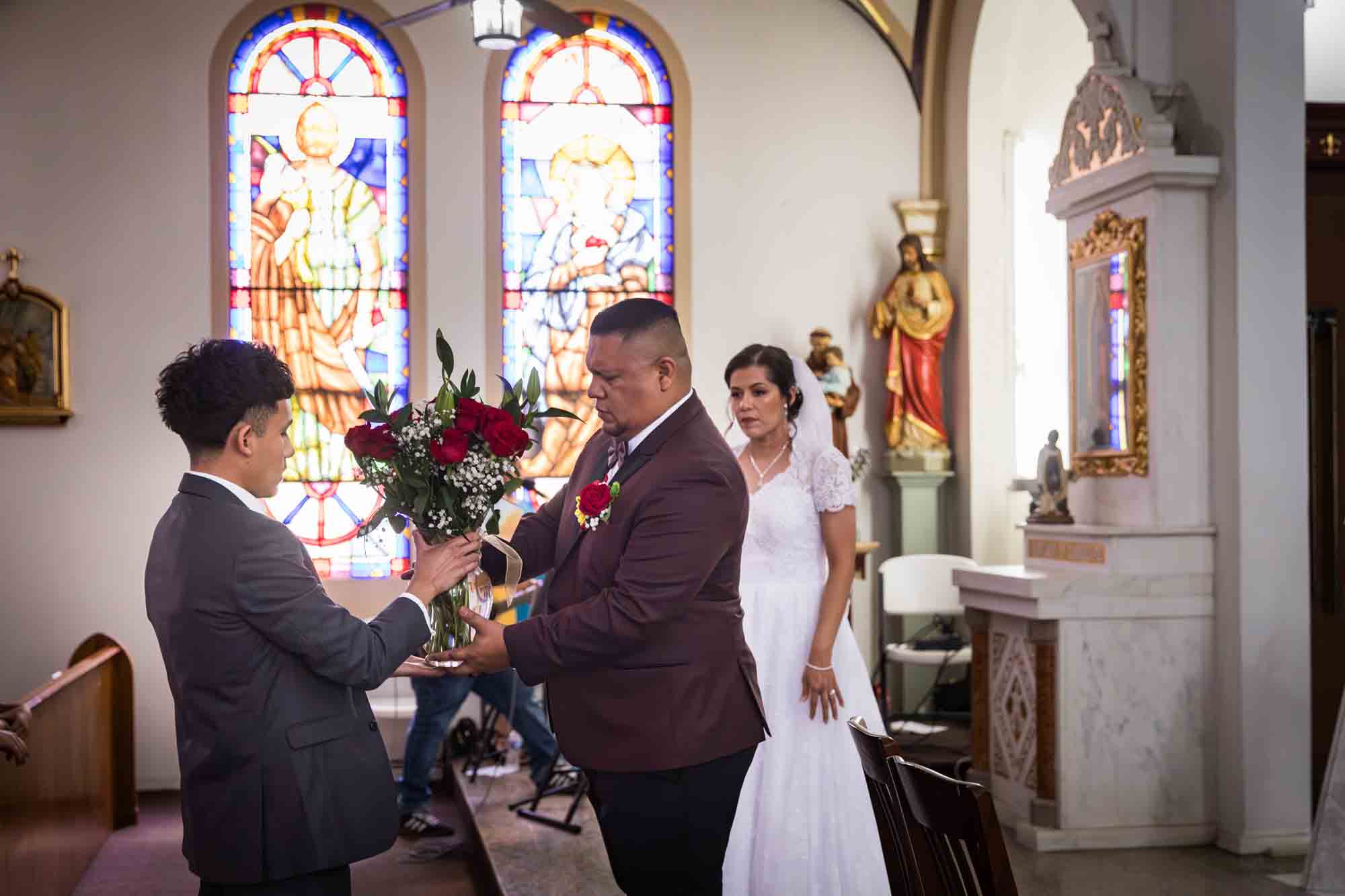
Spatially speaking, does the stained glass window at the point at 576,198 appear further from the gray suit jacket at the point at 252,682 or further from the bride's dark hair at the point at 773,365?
the gray suit jacket at the point at 252,682

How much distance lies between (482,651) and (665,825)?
50cm

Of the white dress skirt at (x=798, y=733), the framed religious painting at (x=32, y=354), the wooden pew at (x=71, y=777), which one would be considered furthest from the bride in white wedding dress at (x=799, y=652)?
the framed religious painting at (x=32, y=354)

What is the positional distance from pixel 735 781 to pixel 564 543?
1.88 ft

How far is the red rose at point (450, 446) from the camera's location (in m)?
2.68

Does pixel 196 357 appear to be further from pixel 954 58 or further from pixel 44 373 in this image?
pixel 954 58

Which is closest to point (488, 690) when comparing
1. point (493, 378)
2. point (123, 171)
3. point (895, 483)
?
point (493, 378)

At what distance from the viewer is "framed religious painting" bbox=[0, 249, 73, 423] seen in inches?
301

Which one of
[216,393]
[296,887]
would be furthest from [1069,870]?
[216,393]

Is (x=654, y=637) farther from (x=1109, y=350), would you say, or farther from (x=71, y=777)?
(x=71, y=777)

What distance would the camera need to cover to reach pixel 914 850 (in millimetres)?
2027

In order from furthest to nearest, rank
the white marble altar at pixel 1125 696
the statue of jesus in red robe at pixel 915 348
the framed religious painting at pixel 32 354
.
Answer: the statue of jesus in red robe at pixel 915 348
the framed religious painting at pixel 32 354
the white marble altar at pixel 1125 696

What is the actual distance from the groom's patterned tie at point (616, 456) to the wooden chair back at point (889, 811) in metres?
0.78

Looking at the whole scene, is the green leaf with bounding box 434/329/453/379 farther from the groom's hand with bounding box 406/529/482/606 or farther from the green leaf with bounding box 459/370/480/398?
the groom's hand with bounding box 406/529/482/606

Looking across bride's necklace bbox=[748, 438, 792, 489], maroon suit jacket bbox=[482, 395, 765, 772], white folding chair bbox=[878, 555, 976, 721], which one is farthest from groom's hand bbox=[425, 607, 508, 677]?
white folding chair bbox=[878, 555, 976, 721]
